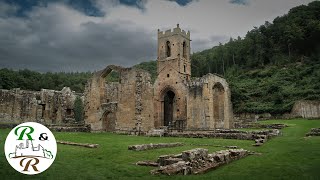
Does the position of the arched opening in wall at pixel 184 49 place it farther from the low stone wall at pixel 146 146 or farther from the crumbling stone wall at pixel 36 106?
the low stone wall at pixel 146 146

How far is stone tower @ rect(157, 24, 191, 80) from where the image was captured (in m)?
47.9

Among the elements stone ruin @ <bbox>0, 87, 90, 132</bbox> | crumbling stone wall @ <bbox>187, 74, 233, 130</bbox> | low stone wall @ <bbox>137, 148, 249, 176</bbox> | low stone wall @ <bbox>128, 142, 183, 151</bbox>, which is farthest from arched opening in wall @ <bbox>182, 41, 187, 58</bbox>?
low stone wall @ <bbox>137, 148, 249, 176</bbox>

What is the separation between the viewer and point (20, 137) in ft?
22.0

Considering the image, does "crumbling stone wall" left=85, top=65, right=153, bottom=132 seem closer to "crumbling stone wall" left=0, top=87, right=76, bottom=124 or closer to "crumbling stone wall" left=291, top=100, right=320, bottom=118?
→ "crumbling stone wall" left=0, top=87, right=76, bottom=124

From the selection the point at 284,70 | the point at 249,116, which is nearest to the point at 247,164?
the point at 249,116

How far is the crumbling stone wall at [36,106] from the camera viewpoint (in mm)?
34938

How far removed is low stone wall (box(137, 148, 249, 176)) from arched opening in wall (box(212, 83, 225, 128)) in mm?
22885

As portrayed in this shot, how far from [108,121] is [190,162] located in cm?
2164

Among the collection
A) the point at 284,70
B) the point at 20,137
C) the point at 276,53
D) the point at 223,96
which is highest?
the point at 276,53

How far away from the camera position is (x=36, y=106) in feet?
124

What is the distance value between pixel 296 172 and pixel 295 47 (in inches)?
2601

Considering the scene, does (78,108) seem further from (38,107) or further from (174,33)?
(174,33)

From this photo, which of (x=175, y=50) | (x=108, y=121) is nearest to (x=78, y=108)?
(x=108, y=121)

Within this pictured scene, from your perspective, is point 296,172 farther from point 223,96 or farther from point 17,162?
point 223,96
